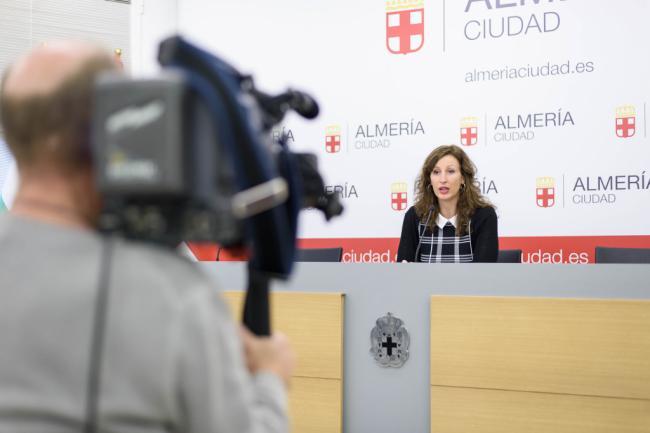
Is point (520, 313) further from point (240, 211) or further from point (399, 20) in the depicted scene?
point (399, 20)

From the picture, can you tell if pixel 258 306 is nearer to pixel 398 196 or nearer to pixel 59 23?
pixel 398 196

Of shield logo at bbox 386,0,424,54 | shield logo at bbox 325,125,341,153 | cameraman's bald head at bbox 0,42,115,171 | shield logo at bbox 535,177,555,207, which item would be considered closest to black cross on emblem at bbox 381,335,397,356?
cameraman's bald head at bbox 0,42,115,171

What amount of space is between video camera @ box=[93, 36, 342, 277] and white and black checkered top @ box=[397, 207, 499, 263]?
3.03 meters

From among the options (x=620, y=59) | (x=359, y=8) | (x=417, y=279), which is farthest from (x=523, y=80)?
(x=417, y=279)

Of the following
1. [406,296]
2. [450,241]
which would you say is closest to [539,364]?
[406,296]

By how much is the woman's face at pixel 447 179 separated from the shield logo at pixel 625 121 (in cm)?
158

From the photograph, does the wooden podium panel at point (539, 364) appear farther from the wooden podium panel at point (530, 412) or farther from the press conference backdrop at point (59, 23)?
the press conference backdrop at point (59, 23)

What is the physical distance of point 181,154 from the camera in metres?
0.75

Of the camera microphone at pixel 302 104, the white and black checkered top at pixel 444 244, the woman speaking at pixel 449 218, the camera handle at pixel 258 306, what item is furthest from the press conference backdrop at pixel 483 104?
the camera handle at pixel 258 306

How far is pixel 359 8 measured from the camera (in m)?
5.93

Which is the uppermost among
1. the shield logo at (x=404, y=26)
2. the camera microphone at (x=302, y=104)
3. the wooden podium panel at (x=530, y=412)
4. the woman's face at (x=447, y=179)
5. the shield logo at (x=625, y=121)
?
the shield logo at (x=404, y=26)

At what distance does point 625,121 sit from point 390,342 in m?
2.90

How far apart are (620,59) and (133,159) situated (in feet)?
16.0

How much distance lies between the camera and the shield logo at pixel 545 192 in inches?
204
